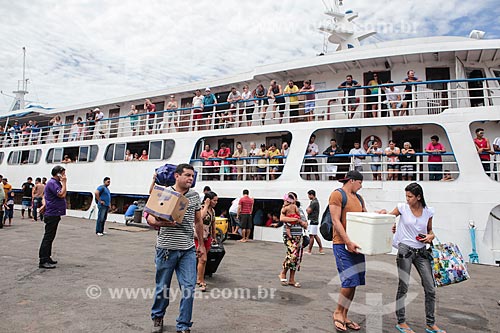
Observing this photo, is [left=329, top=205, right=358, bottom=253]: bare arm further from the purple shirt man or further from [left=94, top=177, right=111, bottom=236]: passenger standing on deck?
[left=94, top=177, right=111, bottom=236]: passenger standing on deck

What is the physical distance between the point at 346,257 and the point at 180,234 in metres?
1.84

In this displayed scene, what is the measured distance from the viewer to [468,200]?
892 cm

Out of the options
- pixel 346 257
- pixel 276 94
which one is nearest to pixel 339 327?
pixel 346 257

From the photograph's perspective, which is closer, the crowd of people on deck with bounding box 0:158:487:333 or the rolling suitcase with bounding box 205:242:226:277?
the crowd of people on deck with bounding box 0:158:487:333

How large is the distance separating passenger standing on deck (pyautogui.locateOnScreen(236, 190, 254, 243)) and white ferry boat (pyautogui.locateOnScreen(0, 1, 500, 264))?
0.61 metres

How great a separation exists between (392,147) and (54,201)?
28.0 ft

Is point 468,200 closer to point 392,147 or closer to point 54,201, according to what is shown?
point 392,147

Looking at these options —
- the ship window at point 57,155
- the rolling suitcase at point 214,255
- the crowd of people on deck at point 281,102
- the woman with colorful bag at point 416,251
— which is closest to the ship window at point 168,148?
the crowd of people on deck at point 281,102

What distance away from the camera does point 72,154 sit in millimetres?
19422

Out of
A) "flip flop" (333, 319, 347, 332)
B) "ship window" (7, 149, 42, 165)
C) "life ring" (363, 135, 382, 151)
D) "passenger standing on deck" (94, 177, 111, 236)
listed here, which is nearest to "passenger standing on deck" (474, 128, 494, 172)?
"life ring" (363, 135, 382, 151)

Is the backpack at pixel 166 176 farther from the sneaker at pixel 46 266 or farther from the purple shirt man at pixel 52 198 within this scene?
the sneaker at pixel 46 266

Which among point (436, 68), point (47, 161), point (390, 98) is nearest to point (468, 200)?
point (390, 98)

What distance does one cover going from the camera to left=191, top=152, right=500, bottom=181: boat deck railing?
9.85 m

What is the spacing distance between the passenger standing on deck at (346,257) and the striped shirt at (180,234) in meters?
1.60
